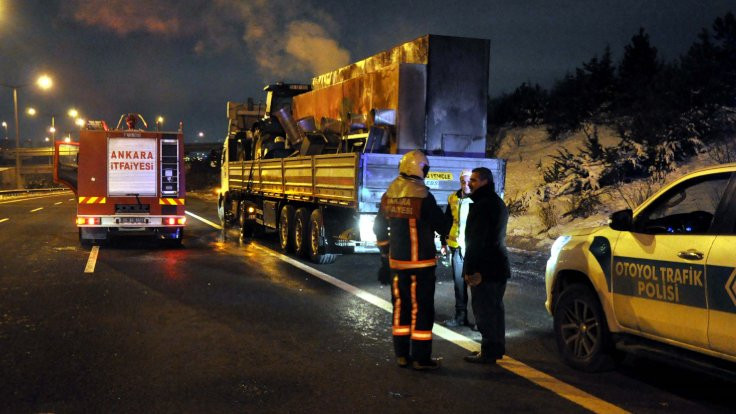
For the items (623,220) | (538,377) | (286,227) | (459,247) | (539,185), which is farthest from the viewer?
(539,185)

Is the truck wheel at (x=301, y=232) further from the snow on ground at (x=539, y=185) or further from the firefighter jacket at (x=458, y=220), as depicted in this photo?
the firefighter jacket at (x=458, y=220)

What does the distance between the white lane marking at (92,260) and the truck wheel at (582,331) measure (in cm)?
825

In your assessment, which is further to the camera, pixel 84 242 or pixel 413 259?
pixel 84 242

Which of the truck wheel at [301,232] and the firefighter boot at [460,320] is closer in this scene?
the firefighter boot at [460,320]

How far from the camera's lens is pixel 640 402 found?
5.17 metres

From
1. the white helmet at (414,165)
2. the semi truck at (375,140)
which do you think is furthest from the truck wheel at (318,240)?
the white helmet at (414,165)

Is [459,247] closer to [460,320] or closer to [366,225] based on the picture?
[460,320]

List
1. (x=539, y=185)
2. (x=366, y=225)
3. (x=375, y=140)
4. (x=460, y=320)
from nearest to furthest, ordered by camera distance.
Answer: (x=460, y=320) → (x=366, y=225) → (x=375, y=140) → (x=539, y=185)

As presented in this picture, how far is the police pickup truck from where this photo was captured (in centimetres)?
467

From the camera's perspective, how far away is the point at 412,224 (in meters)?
5.91

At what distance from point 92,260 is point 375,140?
570 centimetres

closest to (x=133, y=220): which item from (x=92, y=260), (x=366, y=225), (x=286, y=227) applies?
(x=92, y=260)

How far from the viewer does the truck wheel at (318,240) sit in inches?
495

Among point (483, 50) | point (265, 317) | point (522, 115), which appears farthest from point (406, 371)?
point (522, 115)
